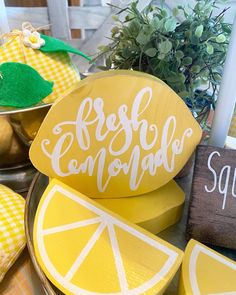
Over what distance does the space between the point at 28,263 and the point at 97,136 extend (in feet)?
0.66

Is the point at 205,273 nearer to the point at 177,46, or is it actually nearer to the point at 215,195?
the point at 215,195

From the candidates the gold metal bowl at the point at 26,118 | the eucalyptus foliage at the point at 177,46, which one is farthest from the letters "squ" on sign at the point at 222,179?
the gold metal bowl at the point at 26,118

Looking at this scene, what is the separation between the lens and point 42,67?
471 millimetres

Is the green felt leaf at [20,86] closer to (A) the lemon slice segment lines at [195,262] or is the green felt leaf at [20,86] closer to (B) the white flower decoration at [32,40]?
(B) the white flower decoration at [32,40]

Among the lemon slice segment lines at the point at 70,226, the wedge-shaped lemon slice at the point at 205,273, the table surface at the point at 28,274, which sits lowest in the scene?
the table surface at the point at 28,274

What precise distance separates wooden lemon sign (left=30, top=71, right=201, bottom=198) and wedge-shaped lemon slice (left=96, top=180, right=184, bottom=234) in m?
0.01

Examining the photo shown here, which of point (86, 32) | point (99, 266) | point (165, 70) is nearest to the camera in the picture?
point (99, 266)

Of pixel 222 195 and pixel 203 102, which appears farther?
pixel 203 102

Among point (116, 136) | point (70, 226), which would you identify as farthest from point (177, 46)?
point (70, 226)

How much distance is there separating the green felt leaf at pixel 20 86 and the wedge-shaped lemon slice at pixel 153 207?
175 millimetres

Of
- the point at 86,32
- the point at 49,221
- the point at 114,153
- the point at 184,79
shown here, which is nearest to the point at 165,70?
the point at 184,79

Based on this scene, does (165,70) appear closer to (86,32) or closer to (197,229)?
(197,229)

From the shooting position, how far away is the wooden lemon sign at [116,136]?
32cm

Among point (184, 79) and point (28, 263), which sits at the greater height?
point (184, 79)
